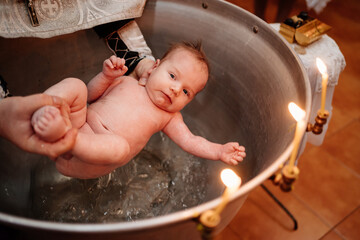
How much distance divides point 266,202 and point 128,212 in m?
0.53

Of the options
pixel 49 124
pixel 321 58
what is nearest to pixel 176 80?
pixel 49 124

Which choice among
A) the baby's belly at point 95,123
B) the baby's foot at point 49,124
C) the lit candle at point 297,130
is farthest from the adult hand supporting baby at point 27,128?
the lit candle at point 297,130

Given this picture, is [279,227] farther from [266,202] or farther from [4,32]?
[4,32]

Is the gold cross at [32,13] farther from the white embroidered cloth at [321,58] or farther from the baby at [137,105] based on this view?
the white embroidered cloth at [321,58]

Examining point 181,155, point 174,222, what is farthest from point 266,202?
point 174,222

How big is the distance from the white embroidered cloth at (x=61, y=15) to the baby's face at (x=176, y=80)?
23 centimetres

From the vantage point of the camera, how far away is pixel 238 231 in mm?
1046

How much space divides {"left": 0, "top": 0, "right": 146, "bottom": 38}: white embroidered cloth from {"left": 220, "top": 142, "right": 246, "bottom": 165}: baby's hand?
0.46m

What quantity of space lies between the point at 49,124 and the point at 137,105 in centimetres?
27

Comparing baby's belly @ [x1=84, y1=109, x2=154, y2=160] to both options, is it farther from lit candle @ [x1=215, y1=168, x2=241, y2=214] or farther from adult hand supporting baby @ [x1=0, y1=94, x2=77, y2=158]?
lit candle @ [x1=215, y1=168, x2=241, y2=214]

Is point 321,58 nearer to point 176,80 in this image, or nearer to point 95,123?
point 176,80

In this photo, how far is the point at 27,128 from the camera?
1.78ft

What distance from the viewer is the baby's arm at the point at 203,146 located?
0.69 meters

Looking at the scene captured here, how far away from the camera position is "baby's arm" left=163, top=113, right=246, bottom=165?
0.69m
